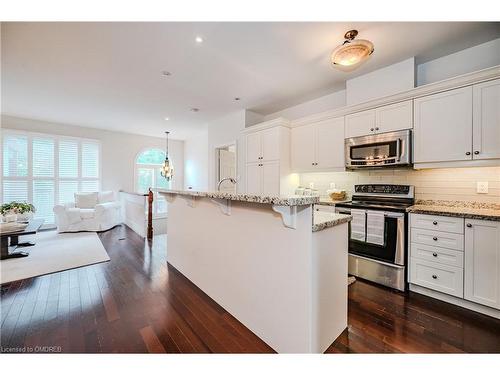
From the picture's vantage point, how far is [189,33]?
2170 millimetres

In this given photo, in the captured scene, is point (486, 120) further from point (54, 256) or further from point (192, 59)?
point (54, 256)

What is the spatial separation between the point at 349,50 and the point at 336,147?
154 centimetres

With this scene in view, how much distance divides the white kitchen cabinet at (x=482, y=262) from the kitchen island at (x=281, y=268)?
1.31m

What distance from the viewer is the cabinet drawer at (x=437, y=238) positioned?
2053 mm

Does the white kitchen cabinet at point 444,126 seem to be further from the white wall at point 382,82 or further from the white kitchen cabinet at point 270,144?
the white kitchen cabinet at point 270,144

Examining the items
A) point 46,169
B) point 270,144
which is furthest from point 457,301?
point 46,169

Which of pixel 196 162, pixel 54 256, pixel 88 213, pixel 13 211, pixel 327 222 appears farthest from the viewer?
pixel 196 162

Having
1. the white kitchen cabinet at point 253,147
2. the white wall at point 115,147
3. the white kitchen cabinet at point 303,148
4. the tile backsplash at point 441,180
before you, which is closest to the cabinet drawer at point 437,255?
the tile backsplash at point 441,180

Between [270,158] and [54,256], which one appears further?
[270,158]

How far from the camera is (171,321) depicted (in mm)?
1857

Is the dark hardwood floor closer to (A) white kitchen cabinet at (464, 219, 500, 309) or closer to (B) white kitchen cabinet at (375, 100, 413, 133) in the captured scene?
(A) white kitchen cabinet at (464, 219, 500, 309)

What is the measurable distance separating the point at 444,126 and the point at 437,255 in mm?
1379

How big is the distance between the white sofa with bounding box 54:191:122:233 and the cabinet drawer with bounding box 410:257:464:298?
20.6ft
